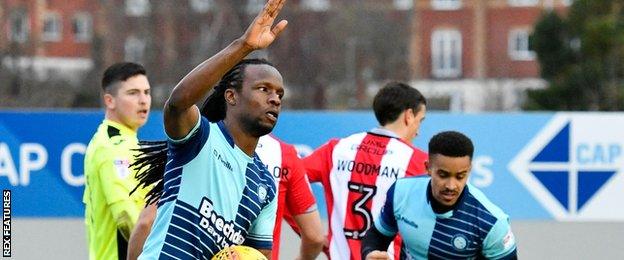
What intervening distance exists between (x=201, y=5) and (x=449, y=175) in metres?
47.9

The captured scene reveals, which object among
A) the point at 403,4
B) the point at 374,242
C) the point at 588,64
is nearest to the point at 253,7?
the point at 403,4

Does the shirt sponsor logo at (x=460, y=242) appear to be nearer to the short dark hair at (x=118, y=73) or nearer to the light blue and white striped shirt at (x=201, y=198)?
the light blue and white striped shirt at (x=201, y=198)

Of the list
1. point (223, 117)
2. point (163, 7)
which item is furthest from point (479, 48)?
point (223, 117)

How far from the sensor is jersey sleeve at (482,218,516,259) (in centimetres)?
723

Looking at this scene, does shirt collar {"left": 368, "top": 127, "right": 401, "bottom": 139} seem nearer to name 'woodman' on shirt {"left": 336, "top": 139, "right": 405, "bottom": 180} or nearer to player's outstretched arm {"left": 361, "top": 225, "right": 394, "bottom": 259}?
name 'woodman' on shirt {"left": 336, "top": 139, "right": 405, "bottom": 180}

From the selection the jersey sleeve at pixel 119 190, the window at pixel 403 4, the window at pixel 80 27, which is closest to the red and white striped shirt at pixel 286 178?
the jersey sleeve at pixel 119 190

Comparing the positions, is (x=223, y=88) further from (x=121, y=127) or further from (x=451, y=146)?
(x=121, y=127)

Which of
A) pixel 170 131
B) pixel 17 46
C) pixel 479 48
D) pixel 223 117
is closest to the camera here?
pixel 170 131

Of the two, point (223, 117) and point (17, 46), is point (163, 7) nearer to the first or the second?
point (17, 46)

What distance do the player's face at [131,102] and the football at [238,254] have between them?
3.08 meters

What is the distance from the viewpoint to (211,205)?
5930mm

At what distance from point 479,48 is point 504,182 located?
5168 centimetres

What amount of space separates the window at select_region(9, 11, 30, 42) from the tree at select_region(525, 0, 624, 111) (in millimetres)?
16502

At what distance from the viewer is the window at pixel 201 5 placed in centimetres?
5372
